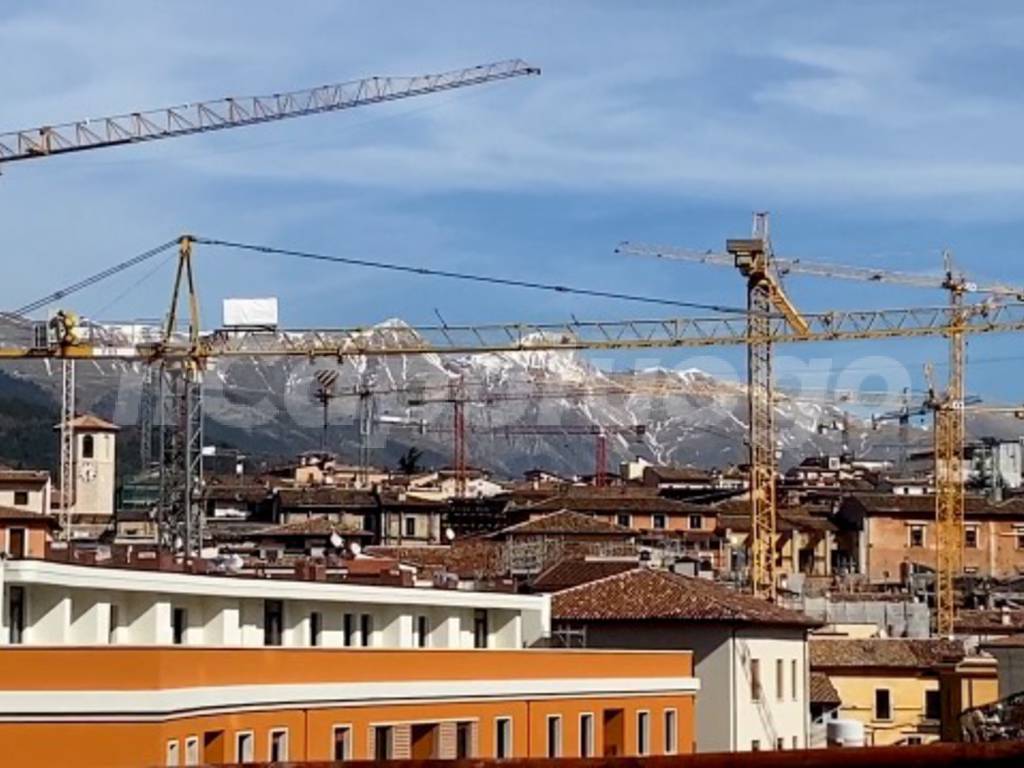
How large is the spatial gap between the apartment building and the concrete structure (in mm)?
1955

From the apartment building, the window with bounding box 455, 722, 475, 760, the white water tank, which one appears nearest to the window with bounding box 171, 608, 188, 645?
the apartment building

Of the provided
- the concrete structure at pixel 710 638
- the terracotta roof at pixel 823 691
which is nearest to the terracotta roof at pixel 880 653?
the terracotta roof at pixel 823 691

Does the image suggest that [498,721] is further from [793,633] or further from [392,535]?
[392,535]

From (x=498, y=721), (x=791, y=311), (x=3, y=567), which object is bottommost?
(x=498, y=721)

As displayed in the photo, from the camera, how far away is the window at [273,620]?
1244 inches

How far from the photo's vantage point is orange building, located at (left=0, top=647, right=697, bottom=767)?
71.2 ft

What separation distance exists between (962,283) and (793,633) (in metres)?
57.1

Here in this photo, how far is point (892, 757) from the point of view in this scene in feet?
19.4

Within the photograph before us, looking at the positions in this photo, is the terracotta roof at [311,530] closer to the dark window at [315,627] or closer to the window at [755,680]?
the window at [755,680]

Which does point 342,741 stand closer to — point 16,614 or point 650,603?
point 16,614

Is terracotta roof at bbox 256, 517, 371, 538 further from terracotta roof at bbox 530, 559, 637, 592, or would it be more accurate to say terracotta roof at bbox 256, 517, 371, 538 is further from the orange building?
the orange building

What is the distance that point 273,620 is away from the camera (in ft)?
104

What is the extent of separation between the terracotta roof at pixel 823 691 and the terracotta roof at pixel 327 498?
4390 centimetres

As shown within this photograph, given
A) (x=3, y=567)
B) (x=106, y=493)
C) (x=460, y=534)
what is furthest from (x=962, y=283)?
(x=3, y=567)
